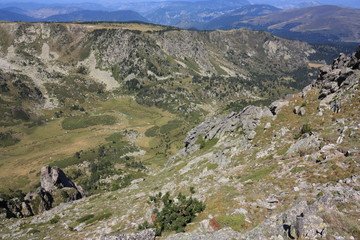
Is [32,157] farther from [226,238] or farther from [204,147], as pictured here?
[226,238]

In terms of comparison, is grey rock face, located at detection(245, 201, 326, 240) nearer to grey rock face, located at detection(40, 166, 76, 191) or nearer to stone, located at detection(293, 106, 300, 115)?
stone, located at detection(293, 106, 300, 115)

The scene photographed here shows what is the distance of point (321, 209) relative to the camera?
61.1ft

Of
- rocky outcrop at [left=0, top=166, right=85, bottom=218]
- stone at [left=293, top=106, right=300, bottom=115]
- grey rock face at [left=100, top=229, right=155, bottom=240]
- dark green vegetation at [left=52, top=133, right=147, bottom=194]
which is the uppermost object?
stone at [left=293, top=106, right=300, bottom=115]

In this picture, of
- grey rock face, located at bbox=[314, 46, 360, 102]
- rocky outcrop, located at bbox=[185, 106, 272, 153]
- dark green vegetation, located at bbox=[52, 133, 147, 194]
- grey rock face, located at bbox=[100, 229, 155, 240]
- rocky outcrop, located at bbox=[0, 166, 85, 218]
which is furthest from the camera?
dark green vegetation, located at bbox=[52, 133, 147, 194]

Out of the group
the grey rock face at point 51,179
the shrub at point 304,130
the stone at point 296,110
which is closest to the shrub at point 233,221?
the shrub at point 304,130

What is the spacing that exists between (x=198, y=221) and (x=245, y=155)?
22441mm

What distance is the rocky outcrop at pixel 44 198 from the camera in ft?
211

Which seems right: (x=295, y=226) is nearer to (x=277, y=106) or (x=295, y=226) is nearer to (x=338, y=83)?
(x=277, y=106)

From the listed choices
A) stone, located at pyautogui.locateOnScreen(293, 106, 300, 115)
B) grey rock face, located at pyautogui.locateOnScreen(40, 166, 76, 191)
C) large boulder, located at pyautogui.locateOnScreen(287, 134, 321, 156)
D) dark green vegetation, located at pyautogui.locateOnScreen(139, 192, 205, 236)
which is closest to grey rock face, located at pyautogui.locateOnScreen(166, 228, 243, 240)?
dark green vegetation, located at pyautogui.locateOnScreen(139, 192, 205, 236)

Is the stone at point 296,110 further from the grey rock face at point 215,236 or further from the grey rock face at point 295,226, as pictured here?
the grey rock face at point 215,236

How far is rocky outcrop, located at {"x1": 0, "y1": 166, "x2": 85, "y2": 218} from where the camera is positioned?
64.4 metres

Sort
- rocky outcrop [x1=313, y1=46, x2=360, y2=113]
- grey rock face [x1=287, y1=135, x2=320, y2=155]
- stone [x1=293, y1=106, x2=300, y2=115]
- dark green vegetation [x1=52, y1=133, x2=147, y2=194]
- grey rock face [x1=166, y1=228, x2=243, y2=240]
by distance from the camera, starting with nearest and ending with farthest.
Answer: grey rock face [x1=166, y1=228, x2=243, y2=240], grey rock face [x1=287, y1=135, x2=320, y2=155], rocky outcrop [x1=313, y1=46, x2=360, y2=113], stone [x1=293, y1=106, x2=300, y2=115], dark green vegetation [x1=52, y1=133, x2=147, y2=194]

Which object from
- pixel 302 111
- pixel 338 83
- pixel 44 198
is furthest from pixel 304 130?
pixel 44 198

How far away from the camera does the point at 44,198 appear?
7175cm
